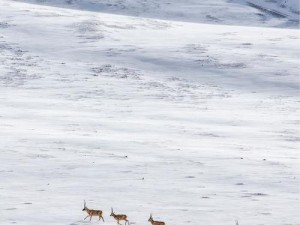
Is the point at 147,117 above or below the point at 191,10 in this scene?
below

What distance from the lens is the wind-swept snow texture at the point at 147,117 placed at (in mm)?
17109

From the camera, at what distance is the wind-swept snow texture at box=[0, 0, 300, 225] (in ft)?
56.1

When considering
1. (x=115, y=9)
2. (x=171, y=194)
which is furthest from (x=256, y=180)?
(x=115, y=9)

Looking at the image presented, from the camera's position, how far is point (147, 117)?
32719 millimetres

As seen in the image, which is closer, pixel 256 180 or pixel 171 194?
pixel 171 194

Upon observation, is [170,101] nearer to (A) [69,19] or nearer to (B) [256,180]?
(B) [256,180]

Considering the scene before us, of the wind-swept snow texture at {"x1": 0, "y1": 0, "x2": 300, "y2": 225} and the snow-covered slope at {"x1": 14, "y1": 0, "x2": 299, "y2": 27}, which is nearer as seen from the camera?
the wind-swept snow texture at {"x1": 0, "y1": 0, "x2": 300, "y2": 225}

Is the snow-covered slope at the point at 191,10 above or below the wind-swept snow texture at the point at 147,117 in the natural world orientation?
above

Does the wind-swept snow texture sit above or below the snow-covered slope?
below

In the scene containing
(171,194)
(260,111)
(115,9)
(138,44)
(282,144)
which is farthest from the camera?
(115,9)

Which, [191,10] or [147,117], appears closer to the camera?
[147,117]

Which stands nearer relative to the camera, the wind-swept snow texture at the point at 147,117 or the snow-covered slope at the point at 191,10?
the wind-swept snow texture at the point at 147,117

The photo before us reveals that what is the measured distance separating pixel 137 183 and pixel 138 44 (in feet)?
117

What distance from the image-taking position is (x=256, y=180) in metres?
19.6
